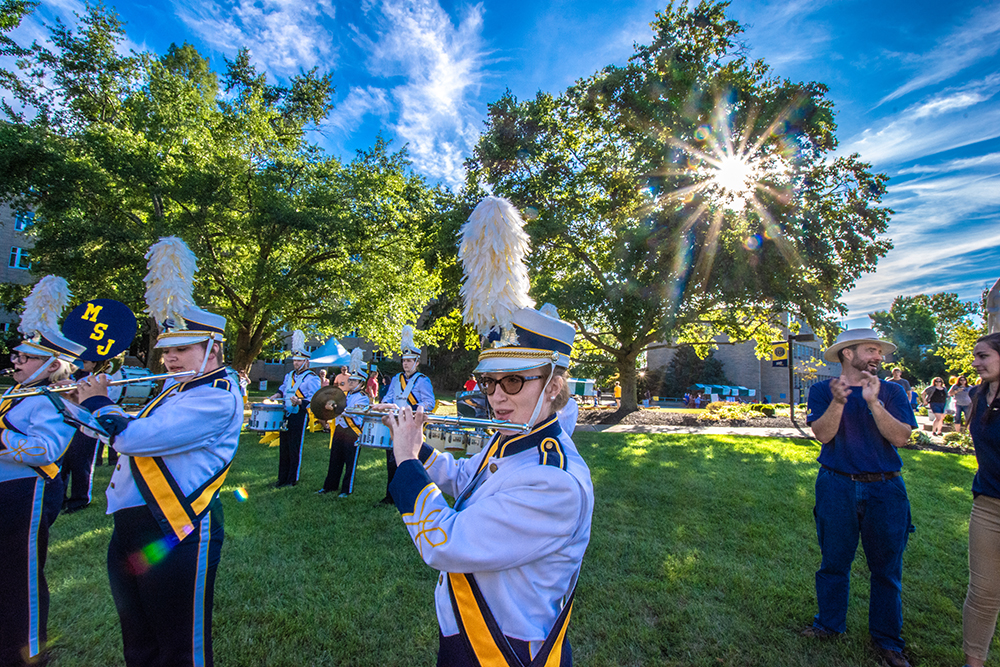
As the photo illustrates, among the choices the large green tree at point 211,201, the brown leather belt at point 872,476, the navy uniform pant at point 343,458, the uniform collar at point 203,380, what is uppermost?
the large green tree at point 211,201

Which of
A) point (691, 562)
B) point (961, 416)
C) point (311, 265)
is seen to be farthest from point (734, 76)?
A: point (691, 562)

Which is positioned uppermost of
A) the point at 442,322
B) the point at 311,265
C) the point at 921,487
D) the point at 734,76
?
the point at 734,76

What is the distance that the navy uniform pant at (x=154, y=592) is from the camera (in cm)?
260

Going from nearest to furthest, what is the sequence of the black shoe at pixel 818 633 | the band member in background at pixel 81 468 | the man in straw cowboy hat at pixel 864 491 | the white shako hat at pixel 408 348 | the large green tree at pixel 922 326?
the man in straw cowboy hat at pixel 864 491 < the black shoe at pixel 818 633 < the band member in background at pixel 81 468 < the white shako hat at pixel 408 348 < the large green tree at pixel 922 326

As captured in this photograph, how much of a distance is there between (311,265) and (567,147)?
40.0 feet

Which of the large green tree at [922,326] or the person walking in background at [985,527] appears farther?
→ the large green tree at [922,326]

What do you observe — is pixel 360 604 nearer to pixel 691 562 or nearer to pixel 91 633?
pixel 91 633

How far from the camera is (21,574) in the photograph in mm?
3189

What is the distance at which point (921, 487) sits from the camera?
8.71 metres

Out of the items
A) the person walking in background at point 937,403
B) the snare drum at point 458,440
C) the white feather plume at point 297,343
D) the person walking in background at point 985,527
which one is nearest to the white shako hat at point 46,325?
the snare drum at point 458,440

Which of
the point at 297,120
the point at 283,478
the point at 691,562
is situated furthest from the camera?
the point at 297,120

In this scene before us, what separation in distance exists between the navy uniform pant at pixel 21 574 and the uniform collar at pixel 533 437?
3.54 metres

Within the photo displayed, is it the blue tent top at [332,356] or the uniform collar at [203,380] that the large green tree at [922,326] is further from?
the uniform collar at [203,380]

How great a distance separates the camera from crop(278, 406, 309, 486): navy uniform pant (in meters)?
8.52
